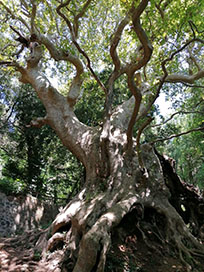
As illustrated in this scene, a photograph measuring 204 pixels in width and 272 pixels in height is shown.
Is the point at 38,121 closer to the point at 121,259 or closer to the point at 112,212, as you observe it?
the point at 112,212

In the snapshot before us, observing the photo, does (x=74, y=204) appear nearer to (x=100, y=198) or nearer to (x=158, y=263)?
(x=100, y=198)

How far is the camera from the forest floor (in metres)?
3.83

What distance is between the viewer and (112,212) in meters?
4.17

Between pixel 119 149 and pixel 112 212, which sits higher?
pixel 119 149

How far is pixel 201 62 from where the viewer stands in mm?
9070

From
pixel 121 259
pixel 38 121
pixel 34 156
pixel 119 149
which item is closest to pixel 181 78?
pixel 119 149

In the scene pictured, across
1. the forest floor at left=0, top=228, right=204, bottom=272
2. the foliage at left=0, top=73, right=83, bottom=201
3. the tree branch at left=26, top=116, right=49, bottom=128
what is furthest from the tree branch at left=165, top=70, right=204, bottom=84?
the foliage at left=0, top=73, right=83, bottom=201

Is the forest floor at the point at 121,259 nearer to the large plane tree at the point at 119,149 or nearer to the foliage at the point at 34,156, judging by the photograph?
the large plane tree at the point at 119,149

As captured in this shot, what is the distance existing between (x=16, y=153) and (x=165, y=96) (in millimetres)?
7629

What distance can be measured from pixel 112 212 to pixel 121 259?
2.86 ft

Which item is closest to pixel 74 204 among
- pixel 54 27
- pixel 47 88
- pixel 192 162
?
pixel 47 88

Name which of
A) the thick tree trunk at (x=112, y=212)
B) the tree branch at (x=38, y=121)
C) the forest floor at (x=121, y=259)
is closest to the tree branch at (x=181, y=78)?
the thick tree trunk at (x=112, y=212)

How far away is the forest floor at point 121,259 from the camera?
3.83m

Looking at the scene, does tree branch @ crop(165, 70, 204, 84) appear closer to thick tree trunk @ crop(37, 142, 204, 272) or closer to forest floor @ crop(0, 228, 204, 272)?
thick tree trunk @ crop(37, 142, 204, 272)
